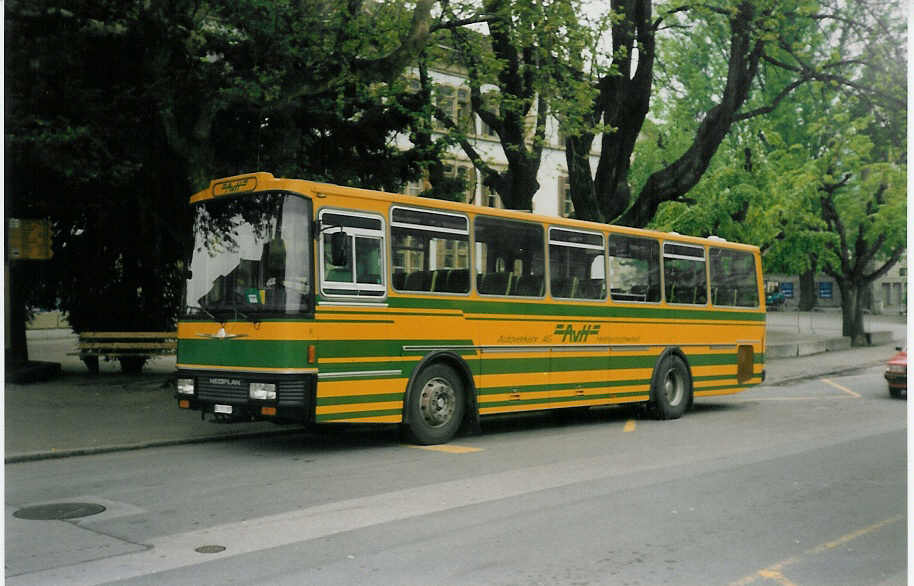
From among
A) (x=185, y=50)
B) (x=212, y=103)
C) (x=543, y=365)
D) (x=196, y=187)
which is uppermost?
(x=185, y=50)

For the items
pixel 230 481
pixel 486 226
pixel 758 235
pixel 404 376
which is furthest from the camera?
pixel 758 235

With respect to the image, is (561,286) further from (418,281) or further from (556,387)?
(418,281)

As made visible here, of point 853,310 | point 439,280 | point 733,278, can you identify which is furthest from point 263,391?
point 853,310

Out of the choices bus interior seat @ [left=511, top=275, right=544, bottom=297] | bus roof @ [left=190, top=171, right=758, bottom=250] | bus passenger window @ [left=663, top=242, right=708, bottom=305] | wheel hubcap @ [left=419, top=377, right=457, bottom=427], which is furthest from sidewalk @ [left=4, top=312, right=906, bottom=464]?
bus passenger window @ [left=663, top=242, right=708, bottom=305]

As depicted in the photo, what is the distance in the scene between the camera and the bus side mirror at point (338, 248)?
10.5 metres

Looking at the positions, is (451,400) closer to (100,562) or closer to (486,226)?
(486,226)

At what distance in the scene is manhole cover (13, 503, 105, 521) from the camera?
753cm

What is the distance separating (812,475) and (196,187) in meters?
10.7

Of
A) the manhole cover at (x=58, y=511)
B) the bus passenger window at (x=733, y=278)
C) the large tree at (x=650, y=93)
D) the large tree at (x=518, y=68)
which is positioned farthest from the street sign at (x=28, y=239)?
the bus passenger window at (x=733, y=278)

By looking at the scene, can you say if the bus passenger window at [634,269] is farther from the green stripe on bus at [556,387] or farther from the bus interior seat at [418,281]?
the bus interior seat at [418,281]

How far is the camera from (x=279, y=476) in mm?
9406

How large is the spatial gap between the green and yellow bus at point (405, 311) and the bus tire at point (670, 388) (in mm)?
51

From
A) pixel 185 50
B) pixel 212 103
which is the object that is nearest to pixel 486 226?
pixel 212 103

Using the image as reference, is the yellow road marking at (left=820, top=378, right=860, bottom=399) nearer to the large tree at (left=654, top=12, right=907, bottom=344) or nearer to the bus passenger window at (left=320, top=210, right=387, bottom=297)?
the large tree at (left=654, top=12, right=907, bottom=344)
